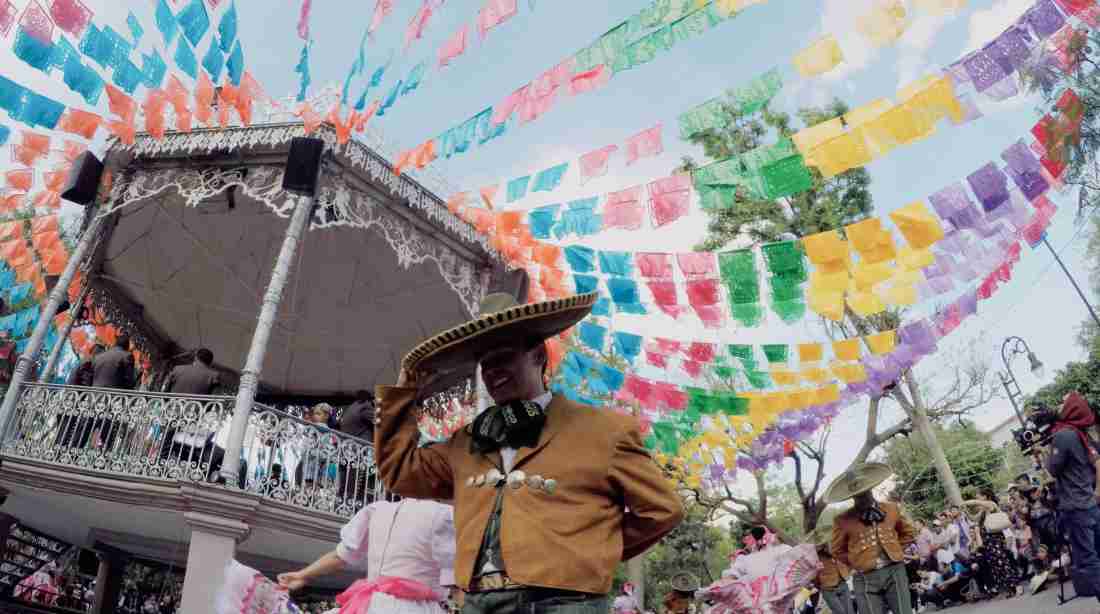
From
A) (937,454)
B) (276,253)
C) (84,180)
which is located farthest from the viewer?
(937,454)

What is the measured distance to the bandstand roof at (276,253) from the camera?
8.34 meters

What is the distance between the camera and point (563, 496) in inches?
81.6

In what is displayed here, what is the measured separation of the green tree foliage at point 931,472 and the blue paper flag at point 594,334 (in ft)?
69.0

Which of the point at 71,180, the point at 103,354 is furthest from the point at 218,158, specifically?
the point at 103,354

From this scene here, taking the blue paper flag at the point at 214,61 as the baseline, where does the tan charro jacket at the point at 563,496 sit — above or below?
below

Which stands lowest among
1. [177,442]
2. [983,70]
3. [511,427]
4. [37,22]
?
[511,427]

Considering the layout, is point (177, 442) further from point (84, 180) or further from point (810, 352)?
point (810, 352)

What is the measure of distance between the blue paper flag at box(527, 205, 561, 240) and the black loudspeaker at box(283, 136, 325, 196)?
2467 mm

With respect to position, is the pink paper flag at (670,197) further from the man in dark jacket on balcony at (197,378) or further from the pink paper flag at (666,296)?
the man in dark jacket on balcony at (197,378)

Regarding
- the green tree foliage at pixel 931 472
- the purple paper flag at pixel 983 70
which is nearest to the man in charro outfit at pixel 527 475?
the purple paper flag at pixel 983 70

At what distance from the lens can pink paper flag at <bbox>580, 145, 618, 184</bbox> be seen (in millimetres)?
7676

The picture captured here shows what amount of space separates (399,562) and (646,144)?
514 centimetres

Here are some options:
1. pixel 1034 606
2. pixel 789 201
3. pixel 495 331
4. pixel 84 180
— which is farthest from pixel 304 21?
pixel 789 201

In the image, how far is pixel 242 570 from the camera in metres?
3.82
